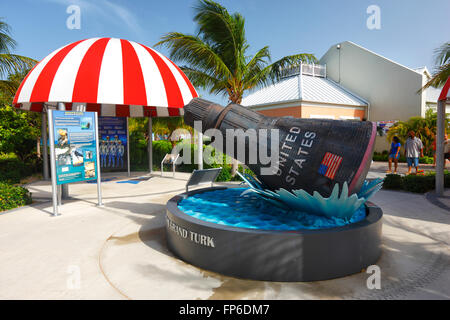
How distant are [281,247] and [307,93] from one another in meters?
16.7

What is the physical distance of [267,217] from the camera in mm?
4562

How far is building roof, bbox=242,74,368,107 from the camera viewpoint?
60.0 feet

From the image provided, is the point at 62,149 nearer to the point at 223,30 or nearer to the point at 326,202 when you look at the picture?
the point at 326,202

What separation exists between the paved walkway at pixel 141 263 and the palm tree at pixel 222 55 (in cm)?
607

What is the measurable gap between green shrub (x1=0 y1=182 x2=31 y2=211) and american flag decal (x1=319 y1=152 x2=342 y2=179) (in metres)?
7.24

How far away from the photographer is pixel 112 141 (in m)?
12.5

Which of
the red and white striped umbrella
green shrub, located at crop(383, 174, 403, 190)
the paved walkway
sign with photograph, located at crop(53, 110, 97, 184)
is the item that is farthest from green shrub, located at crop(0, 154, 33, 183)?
green shrub, located at crop(383, 174, 403, 190)

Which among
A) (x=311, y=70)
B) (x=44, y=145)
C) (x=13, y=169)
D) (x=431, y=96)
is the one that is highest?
(x=311, y=70)

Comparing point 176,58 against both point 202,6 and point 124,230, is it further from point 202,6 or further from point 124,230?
point 124,230

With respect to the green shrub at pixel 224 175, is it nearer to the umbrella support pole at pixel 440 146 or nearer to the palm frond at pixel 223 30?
the palm frond at pixel 223 30

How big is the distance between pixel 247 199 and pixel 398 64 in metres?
18.2

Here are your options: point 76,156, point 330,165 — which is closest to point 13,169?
point 76,156

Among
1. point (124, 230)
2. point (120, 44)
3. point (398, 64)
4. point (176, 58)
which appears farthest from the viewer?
point (398, 64)
